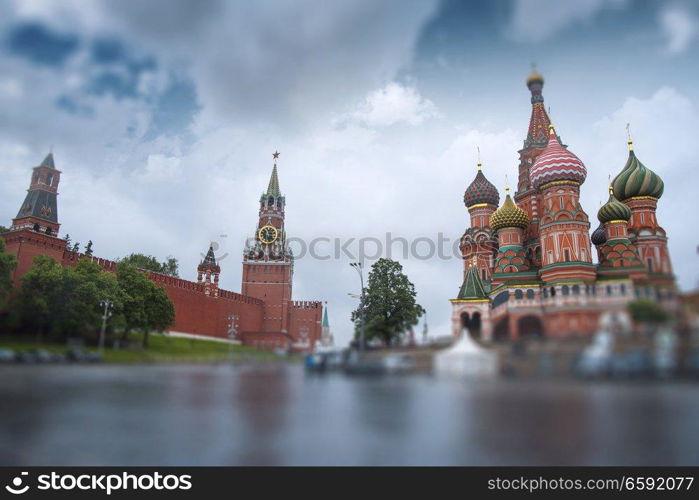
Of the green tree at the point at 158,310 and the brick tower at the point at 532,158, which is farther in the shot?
the brick tower at the point at 532,158

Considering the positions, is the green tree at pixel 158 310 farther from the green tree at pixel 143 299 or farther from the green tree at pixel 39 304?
the green tree at pixel 39 304

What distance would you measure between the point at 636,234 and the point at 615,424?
27.3m

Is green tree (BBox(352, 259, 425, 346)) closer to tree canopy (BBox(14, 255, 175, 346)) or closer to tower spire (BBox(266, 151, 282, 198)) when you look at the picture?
tree canopy (BBox(14, 255, 175, 346))

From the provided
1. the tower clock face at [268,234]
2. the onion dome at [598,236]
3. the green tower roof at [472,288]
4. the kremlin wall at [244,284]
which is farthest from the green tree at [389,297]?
the tower clock face at [268,234]

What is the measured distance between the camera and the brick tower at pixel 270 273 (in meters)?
53.5

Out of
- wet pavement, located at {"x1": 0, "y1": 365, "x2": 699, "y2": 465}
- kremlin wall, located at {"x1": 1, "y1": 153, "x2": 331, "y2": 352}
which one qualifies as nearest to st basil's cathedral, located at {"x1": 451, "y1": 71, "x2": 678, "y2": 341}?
wet pavement, located at {"x1": 0, "y1": 365, "x2": 699, "y2": 465}

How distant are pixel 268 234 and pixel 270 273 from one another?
5389mm

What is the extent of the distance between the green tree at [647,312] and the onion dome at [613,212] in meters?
23.4

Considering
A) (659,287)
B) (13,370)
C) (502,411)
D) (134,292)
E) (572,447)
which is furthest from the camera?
(134,292)

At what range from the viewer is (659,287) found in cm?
866

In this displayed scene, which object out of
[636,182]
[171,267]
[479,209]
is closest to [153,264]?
[171,267]

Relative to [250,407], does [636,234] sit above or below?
above
